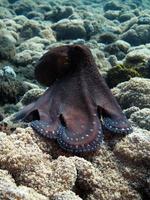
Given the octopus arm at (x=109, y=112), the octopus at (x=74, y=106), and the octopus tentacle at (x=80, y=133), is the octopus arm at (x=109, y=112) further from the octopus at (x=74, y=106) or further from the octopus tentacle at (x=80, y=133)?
the octopus tentacle at (x=80, y=133)

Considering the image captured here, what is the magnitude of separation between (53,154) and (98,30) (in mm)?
15258

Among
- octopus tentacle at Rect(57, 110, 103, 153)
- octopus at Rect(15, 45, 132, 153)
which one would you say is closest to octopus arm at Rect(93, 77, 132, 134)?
octopus at Rect(15, 45, 132, 153)

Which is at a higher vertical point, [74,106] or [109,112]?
[74,106]

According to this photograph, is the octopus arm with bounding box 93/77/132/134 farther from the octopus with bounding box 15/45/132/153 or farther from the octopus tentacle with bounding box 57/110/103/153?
the octopus tentacle with bounding box 57/110/103/153

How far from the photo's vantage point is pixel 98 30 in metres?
18.2

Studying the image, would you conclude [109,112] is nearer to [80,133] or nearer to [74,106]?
[74,106]

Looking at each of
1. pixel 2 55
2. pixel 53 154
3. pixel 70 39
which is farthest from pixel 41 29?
pixel 53 154

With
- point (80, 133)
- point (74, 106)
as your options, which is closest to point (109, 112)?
point (74, 106)

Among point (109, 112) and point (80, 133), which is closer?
point (80, 133)

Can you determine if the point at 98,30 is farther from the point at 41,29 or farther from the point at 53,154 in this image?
the point at 53,154

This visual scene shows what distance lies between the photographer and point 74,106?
152 inches

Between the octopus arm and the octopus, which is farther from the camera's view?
the octopus arm

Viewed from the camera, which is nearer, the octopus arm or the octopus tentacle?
the octopus tentacle

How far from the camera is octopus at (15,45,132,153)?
3.49m
